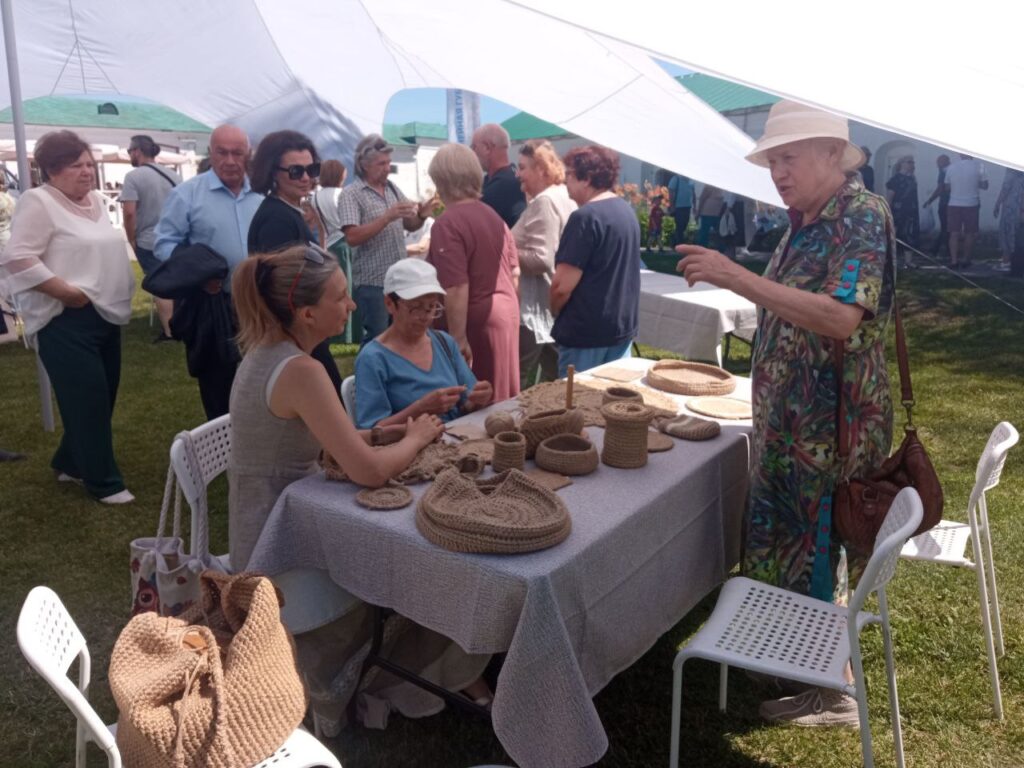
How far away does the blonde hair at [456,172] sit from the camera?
3262mm

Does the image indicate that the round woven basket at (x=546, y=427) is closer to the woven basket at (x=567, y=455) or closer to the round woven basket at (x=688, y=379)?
the woven basket at (x=567, y=455)

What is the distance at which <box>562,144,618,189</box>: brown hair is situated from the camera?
3.43 meters

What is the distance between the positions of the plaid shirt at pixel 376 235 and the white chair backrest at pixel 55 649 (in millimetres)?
3297

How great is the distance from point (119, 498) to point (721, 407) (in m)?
2.65

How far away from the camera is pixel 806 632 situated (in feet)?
6.56

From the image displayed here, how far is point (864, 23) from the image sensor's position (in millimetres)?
1861

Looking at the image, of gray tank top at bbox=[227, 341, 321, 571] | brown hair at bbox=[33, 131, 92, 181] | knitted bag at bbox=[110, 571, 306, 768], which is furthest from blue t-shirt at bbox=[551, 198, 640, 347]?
knitted bag at bbox=[110, 571, 306, 768]

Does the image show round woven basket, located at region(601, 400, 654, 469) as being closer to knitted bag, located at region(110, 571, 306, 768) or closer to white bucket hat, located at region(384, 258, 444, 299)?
white bucket hat, located at region(384, 258, 444, 299)

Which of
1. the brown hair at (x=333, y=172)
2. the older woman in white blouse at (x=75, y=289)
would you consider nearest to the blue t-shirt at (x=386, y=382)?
the older woman in white blouse at (x=75, y=289)

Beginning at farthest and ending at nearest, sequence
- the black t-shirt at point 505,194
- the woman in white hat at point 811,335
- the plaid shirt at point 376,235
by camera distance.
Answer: the plaid shirt at point 376,235 < the black t-shirt at point 505,194 < the woman in white hat at point 811,335

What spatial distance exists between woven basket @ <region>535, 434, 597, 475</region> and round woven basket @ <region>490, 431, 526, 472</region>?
62 millimetres

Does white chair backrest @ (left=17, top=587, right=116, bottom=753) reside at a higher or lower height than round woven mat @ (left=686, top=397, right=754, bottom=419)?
lower

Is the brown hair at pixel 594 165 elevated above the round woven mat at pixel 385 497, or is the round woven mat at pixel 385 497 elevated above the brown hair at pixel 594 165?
the brown hair at pixel 594 165

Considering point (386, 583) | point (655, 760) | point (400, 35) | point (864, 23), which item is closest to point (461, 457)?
point (386, 583)
